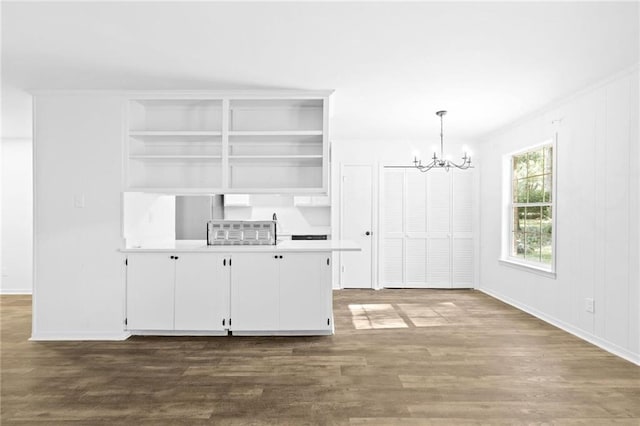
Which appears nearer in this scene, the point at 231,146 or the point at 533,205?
the point at 231,146

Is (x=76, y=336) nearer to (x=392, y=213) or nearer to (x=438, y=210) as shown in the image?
(x=392, y=213)

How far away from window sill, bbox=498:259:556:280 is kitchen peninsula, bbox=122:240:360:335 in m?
2.45

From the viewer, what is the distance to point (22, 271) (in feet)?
20.2

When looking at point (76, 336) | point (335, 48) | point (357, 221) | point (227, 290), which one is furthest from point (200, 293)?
point (357, 221)

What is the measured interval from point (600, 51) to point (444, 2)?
154 cm

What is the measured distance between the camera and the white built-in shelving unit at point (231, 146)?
4172 millimetres

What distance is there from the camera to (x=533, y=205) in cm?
499

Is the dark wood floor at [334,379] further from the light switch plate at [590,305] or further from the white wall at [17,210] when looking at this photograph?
the white wall at [17,210]

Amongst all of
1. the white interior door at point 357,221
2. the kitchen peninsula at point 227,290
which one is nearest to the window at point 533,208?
the white interior door at point 357,221

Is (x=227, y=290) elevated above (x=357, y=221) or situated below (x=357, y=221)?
below

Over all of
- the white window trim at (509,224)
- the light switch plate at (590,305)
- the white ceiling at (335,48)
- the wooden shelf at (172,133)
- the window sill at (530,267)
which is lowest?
the light switch plate at (590,305)

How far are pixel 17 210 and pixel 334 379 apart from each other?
604 cm

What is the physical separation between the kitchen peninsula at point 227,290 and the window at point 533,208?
Result: 2615 millimetres

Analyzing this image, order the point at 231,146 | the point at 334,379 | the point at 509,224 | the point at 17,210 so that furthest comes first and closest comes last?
the point at 17,210, the point at 509,224, the point at 231,146, the point at 334,379
